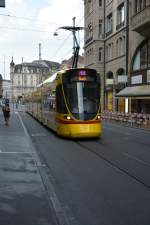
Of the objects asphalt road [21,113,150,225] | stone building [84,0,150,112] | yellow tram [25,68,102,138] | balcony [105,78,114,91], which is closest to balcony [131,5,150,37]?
stone building [84,0,150,112]

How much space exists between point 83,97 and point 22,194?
12363 millimetres

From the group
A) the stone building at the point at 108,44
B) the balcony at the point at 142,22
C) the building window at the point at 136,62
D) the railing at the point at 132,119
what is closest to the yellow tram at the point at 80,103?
the railing at the point at 132,119

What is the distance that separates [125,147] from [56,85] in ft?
18.0

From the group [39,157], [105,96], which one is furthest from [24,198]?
[105,96]

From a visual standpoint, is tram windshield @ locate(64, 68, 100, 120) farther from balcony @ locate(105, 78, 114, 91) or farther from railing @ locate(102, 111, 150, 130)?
balcony @ locate(105, 78, 114, 91)

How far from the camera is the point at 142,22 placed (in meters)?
41.1

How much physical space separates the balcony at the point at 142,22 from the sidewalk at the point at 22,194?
27.4 metres

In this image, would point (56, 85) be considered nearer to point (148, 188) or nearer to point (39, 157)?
point (39, 157)

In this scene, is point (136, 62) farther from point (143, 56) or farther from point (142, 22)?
point (142, 22)

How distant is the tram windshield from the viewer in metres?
21.0

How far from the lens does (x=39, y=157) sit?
15164 millimetres

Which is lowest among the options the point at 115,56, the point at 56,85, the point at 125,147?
the point at 125,147

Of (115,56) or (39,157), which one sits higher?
(115,56)

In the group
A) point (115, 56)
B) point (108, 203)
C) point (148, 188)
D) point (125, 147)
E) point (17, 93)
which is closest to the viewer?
point (108, 203)
